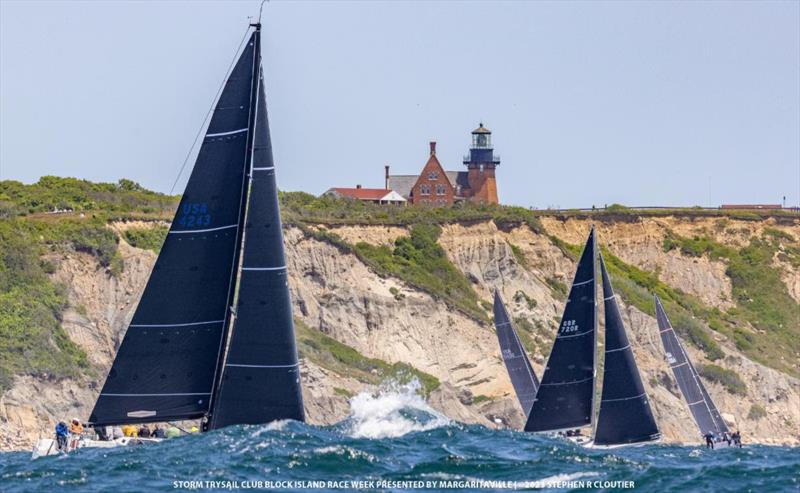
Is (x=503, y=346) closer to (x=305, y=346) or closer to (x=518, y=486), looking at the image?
(x=305, y=346)

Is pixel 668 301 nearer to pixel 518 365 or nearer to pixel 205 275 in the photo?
pixel 518 365

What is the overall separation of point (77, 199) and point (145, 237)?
7.30 m

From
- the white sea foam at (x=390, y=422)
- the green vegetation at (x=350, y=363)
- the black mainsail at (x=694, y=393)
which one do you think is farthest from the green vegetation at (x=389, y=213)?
the black mainsail at (x=694, y=393)

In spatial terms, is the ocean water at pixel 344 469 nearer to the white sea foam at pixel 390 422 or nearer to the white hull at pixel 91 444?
the white hull at pixel 91 444

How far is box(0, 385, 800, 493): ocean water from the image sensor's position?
30.0 m

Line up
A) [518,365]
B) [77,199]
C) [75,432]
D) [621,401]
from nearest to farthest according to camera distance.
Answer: [75,432] → [621,401] → [518,365] → [77,199]

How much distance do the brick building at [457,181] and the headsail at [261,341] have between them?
7268 centimetres

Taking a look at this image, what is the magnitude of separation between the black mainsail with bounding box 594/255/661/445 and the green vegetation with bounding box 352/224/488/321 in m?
34.3

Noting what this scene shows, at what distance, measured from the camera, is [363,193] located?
358 feet

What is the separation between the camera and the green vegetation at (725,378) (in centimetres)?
8562

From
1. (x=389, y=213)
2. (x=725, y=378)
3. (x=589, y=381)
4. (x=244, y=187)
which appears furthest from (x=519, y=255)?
(x=244, y=187)

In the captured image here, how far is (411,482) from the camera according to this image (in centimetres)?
3059

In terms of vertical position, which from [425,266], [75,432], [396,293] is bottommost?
[75,432]

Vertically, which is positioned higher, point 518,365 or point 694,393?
point 518,365
